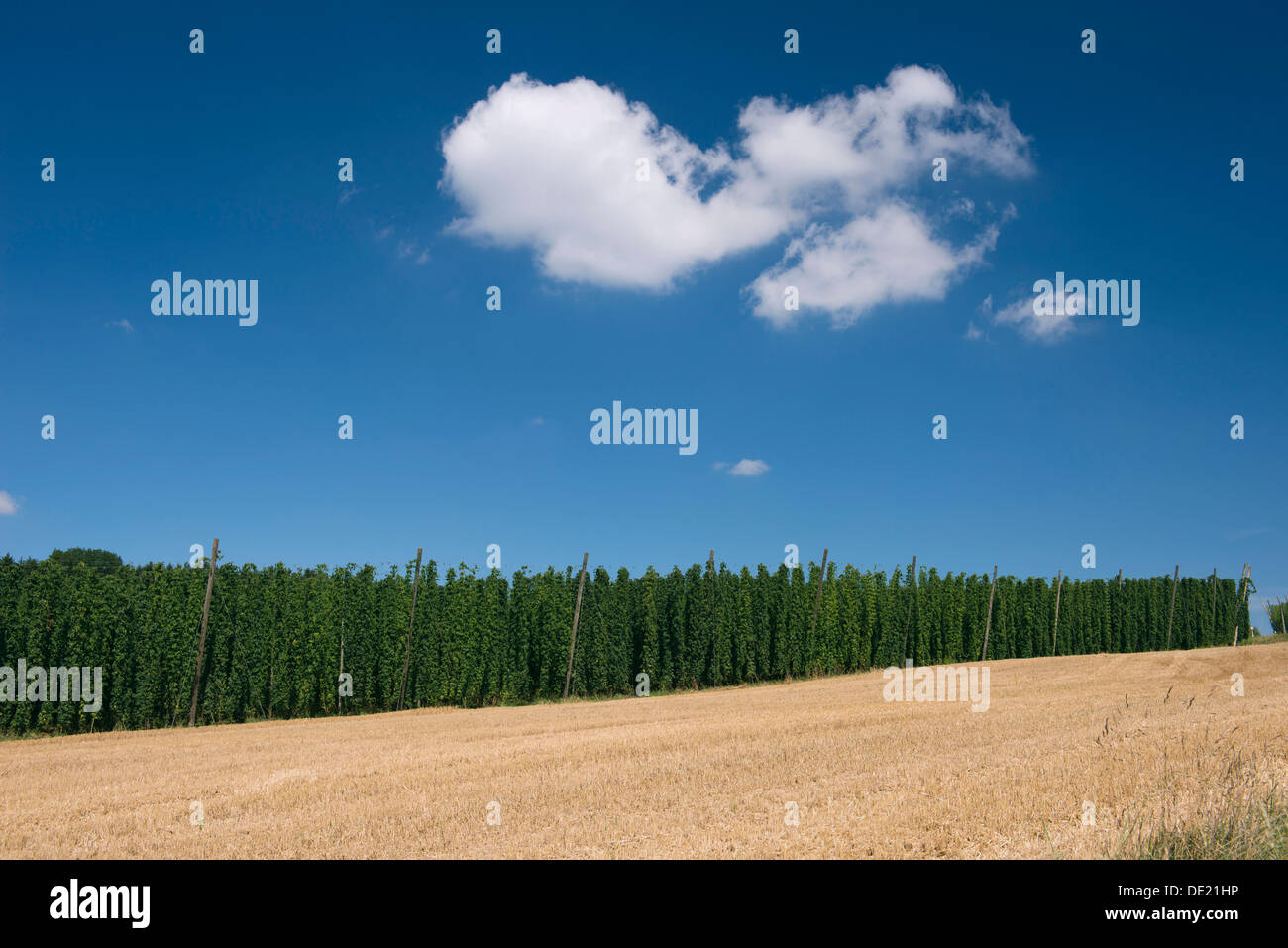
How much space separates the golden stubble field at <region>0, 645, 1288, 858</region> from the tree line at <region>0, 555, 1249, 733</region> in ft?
16.3

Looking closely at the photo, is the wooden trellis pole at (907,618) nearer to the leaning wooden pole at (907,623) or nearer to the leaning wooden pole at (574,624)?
the leaning wooden pole at (907,623)

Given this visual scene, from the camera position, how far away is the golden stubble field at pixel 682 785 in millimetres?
8125

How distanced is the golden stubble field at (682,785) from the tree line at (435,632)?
16.3 feet

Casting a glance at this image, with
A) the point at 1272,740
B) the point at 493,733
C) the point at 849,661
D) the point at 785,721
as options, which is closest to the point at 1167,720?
the point at 1272,740

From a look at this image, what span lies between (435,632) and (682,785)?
2141 cm

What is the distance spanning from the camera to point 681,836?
26.9 feet

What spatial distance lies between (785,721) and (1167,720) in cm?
718

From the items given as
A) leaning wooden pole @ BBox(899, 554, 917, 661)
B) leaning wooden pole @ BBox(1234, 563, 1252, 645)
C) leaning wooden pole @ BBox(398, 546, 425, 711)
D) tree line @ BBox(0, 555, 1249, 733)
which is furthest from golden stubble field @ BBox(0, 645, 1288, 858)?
leaning wooden pole @ BBox(1234, 563, 1252, 645)

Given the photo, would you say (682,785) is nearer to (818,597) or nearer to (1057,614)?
(818,597)

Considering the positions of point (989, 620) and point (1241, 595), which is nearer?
point (989, 620)

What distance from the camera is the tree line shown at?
24.3 m

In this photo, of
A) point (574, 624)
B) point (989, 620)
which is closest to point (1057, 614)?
point (989, 620)

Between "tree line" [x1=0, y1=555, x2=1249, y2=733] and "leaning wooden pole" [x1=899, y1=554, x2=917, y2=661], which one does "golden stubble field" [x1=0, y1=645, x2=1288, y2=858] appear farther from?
"leaning wooden pole" [x1=899, y1=554, x2=917, y2=661]

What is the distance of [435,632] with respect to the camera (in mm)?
30453
